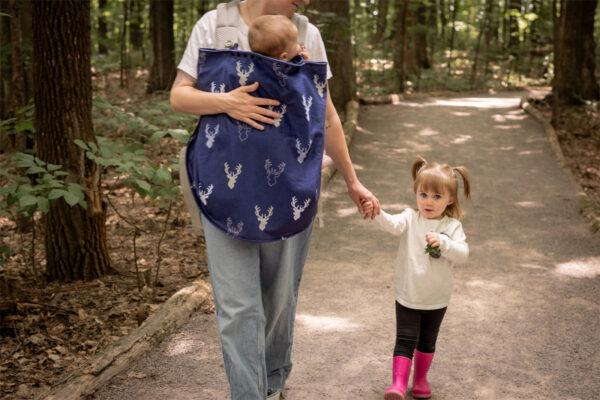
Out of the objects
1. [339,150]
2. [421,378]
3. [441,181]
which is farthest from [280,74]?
[421,378]

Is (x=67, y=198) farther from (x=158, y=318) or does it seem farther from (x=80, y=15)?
(x=80, y=15)

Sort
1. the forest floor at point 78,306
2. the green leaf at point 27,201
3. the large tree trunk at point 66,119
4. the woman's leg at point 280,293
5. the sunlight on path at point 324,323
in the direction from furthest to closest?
the large tree trunk at point 66,119, the sunlight on path at point 324,323, the forest floor at point 78,306, the green leaf at point 27,201, the woman's leg at point 280,293

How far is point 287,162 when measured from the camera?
2.42 meters

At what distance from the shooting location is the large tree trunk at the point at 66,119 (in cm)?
498

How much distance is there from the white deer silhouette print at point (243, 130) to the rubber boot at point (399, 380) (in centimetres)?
155

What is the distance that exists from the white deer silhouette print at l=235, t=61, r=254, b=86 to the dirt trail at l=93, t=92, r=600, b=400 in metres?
1.85

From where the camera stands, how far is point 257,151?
2.38 meters

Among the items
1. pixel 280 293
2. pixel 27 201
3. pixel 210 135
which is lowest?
pixel 280 293

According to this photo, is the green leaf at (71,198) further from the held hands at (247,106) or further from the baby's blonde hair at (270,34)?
the baby's blonde hair at (270,34)

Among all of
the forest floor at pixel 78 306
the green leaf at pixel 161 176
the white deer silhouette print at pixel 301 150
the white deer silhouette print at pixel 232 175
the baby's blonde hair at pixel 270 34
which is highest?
the baby's blonde hair at pixel 270 34

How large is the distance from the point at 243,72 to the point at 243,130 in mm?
223

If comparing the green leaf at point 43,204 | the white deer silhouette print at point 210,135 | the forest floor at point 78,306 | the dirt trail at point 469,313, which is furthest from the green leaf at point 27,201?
the white deer silhouette print at point 210,135

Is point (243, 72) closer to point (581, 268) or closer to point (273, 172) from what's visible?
point (273, 172)

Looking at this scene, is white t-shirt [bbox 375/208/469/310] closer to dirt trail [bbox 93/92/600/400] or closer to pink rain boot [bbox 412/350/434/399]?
pink rain boot [bbox 412/350/434/399]
